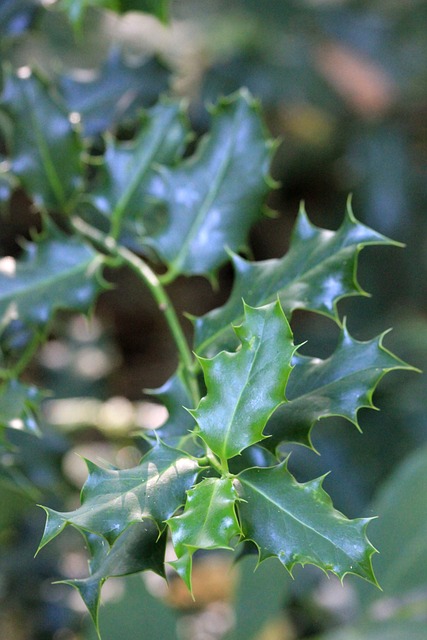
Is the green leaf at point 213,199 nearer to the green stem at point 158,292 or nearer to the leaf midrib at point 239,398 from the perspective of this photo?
the green stem at point 158,292

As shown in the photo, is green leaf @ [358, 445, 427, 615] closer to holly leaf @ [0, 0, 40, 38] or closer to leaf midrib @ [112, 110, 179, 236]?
leaf midrib @ [112, 110, 179, 236]

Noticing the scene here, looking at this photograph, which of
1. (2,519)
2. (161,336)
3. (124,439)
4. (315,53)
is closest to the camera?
(2,519)

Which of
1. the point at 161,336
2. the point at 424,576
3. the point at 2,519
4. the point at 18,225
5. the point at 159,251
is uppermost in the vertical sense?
the point at 159,251

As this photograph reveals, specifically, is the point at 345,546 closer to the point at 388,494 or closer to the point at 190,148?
the point at 388,494

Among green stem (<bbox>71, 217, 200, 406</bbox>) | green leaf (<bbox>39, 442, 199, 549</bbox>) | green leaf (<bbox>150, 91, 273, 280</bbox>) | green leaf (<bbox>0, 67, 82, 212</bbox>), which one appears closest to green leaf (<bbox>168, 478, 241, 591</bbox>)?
green leaf (<bbox>39, 442, 199, 549</bbox>)

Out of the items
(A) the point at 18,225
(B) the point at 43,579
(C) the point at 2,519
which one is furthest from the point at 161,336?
(C) the point at 2,519

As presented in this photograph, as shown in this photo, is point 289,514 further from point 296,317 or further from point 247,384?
point 296,317

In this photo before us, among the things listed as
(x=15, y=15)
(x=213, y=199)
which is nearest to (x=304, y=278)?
(x=213, y=199)
